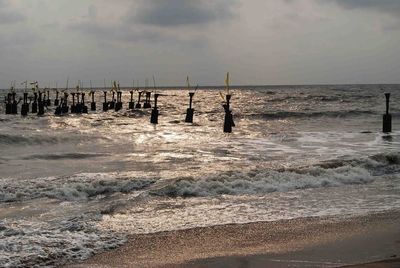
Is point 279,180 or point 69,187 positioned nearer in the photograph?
point 69,187

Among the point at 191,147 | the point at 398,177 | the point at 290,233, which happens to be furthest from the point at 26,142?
the point at 290,233

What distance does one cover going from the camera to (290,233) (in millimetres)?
8195

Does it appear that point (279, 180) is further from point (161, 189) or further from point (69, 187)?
point (69, 187)

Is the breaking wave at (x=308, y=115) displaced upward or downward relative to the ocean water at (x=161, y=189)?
upward

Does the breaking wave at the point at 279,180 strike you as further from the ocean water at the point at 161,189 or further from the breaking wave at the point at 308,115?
the breaking wave at the point at 308,115

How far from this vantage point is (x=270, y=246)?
7445 mm

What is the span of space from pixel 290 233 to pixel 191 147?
1441 cm

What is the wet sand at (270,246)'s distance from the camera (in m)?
6.64

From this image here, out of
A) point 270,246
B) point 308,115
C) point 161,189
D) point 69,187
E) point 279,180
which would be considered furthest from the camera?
point 308,115

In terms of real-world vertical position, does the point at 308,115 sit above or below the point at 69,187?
above

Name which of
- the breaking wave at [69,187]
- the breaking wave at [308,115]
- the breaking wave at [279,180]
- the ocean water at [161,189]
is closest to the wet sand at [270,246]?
the ocean water at [161,189]

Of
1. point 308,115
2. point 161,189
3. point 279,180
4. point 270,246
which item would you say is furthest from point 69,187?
point 308,115

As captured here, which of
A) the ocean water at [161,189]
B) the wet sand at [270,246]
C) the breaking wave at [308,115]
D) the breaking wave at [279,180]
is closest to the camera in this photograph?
the wet sand at [270,246]

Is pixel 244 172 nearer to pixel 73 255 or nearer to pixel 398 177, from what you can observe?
pixel 398 177
